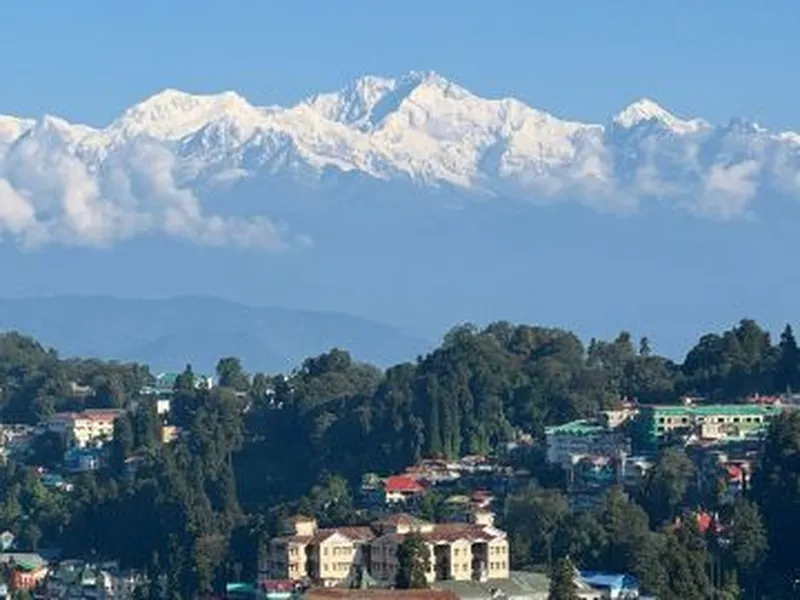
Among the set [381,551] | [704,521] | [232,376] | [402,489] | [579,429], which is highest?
[232,376]

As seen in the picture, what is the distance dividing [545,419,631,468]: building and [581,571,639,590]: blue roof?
31.2 ft

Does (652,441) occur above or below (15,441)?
below

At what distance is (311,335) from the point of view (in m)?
→ 160

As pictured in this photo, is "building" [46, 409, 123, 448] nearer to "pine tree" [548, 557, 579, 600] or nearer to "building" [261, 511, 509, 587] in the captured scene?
"building" [261, 511, 509, 587]

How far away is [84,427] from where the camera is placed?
69.5 metres

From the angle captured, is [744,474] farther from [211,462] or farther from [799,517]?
[211,462]

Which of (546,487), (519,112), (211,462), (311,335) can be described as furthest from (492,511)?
(519,112)

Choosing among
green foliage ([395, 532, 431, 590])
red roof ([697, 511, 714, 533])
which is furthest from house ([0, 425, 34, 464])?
green foliage ([395, 532, 431, 590])

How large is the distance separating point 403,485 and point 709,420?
19.7 ft

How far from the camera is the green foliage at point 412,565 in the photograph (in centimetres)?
4125

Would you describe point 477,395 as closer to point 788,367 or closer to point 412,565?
point 788,367

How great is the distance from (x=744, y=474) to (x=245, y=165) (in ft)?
445

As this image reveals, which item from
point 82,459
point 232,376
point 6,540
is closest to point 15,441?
point 82,459

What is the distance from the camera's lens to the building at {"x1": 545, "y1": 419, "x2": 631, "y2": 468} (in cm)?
5541
